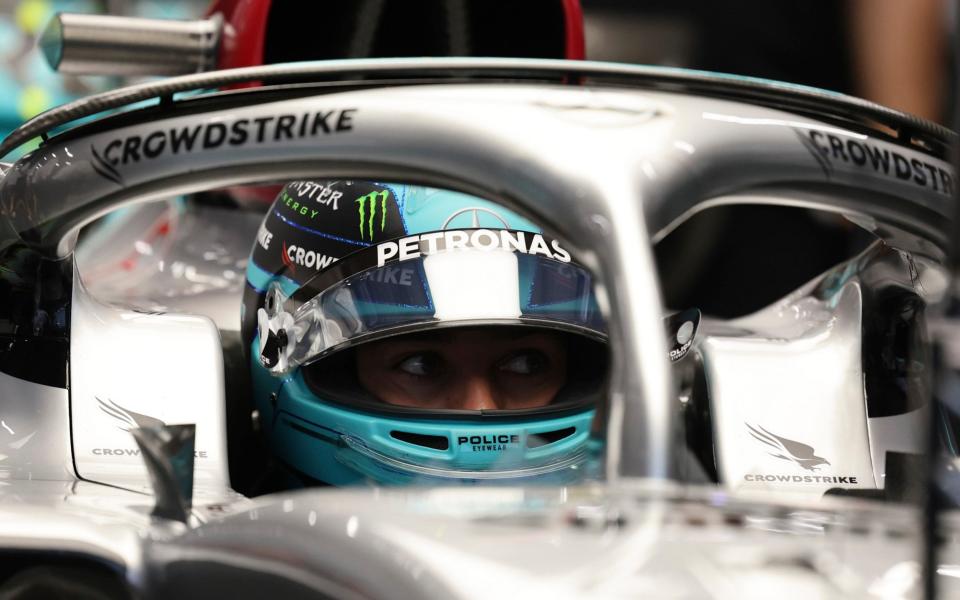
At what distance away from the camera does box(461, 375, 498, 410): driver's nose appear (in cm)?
113

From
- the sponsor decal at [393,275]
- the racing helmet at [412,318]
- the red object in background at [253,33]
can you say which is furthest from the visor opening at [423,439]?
the red object in background at [253,33]

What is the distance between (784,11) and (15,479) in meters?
2.42

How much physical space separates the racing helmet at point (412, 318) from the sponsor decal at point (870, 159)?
32cm

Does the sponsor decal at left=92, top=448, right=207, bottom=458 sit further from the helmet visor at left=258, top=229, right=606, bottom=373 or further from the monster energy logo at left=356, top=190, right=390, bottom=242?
the monster energy logo at left=356, top=190, right=390, bottom=242

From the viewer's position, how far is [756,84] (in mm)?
785

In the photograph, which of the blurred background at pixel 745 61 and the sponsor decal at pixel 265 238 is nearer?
the sponsor decal at pixel 265 238

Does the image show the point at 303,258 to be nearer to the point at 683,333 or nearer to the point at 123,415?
the point at 123,415

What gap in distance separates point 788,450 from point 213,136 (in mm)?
584

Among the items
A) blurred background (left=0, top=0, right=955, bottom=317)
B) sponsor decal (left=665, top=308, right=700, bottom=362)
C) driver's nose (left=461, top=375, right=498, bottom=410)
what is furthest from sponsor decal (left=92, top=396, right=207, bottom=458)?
blurred background (left=0, top=0, right=955, bottom=317)

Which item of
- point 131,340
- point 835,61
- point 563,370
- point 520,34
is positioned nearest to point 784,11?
point 835,61

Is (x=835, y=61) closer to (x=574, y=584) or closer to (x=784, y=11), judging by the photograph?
(x=784, y=11)

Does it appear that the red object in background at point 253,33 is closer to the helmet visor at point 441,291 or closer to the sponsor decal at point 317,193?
the sponsor decal at point 317,193

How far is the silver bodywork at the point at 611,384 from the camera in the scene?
0.53m

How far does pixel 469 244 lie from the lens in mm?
1097
